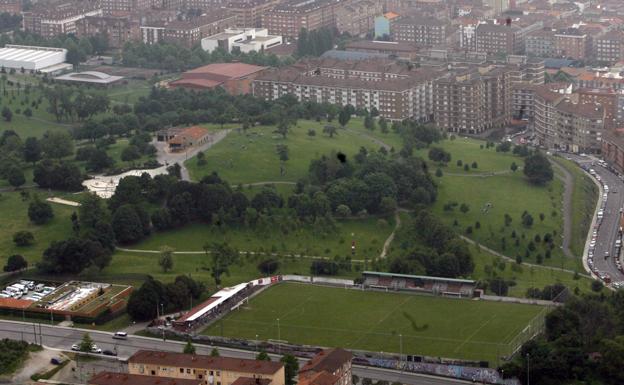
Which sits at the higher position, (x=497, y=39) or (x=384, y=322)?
(x=497, y=39)

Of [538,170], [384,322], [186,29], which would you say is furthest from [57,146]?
[186,29]

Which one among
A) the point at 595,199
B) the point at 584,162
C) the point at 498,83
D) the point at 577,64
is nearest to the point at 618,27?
the point at 577,64

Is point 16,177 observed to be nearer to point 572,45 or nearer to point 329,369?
point 329,369

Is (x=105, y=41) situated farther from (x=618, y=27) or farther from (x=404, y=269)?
(x=404, y=269)

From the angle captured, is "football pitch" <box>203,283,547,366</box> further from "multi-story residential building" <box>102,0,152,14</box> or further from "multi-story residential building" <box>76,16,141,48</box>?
"multi-story residential building" <box>102,0,152,14</box>

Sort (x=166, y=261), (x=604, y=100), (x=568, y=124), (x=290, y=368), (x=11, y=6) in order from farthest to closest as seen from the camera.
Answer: (x=11, y=6)
(x=604, y=100)
(x=568, y=124)
(x=166, y=261)
(x=290, y=368)

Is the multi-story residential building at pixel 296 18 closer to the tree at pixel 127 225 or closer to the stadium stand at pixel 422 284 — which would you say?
the tree at pixel 127 225

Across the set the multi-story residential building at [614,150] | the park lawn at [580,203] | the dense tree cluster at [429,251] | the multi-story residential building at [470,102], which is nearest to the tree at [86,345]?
the dense tree cluster at [429,251]
